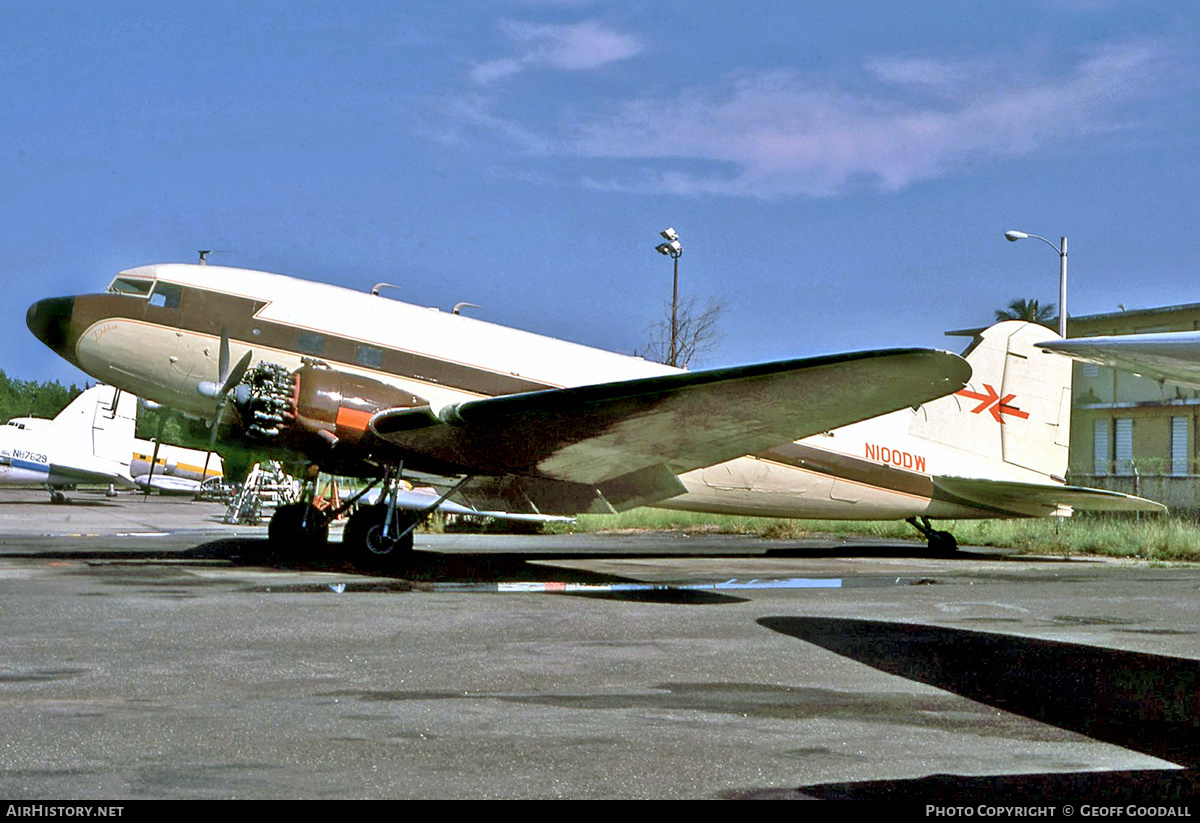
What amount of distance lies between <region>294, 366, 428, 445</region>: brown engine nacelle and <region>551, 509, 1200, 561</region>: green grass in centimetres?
1442

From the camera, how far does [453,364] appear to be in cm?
1562

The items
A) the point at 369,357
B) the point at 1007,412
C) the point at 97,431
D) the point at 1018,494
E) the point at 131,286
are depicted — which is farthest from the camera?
the point at 97,431

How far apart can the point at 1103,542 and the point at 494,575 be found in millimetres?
14719

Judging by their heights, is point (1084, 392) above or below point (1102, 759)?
above

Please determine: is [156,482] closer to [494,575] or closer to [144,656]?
[494,575]

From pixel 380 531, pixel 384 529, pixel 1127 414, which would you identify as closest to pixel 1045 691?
pixel 384 529

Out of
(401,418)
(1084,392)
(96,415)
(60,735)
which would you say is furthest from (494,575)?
(1084,392)

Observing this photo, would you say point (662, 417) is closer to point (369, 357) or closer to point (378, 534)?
point (378, 534)

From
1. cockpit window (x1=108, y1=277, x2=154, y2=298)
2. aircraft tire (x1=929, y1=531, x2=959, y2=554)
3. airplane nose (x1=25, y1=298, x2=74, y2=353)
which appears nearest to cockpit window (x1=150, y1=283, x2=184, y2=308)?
cockpit window (x1=108, y1=277, x2=154, y2=298)

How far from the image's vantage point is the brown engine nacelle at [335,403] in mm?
13641

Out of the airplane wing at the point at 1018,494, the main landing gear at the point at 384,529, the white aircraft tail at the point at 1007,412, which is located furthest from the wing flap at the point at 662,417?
the white aircraft tail at the point at 1007,412

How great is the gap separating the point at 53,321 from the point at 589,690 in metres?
12.6

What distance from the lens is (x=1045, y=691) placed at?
6027mm

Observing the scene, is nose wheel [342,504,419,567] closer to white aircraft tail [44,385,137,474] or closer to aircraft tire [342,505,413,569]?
aircraft tire [342,505,413,569]
